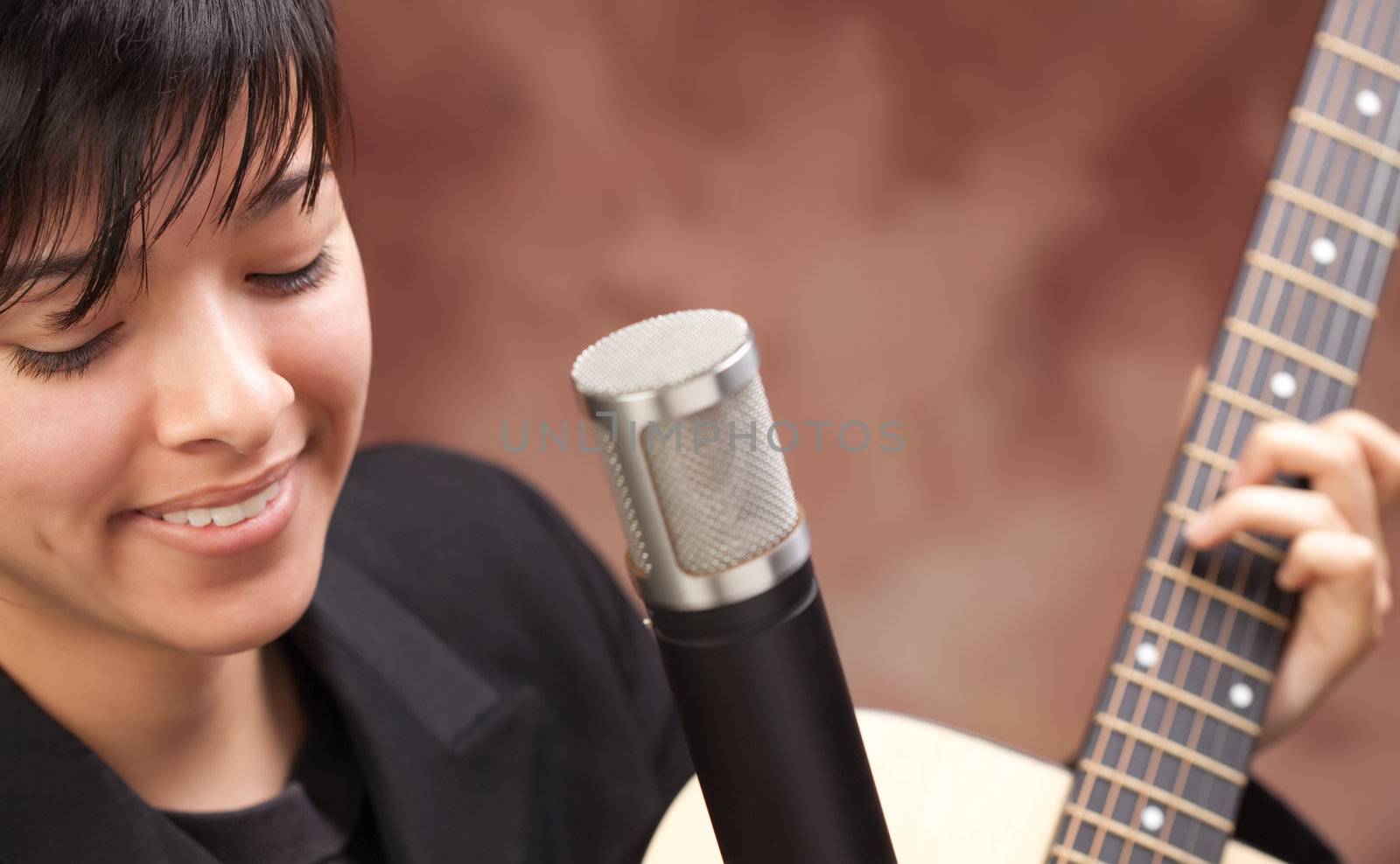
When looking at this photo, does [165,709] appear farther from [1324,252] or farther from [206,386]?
[1324,252]

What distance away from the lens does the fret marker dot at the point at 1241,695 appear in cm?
79

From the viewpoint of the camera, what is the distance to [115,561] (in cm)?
67

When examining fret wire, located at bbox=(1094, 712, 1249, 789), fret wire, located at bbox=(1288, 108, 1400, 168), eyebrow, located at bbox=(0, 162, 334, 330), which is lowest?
fret wire, located at bbox=(1094, 712, 1249, 789)

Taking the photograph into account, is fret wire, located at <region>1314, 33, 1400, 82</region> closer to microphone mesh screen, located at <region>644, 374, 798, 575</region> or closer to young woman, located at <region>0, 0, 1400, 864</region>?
young woman, located at <region>0, 0, 1400, 864</region>

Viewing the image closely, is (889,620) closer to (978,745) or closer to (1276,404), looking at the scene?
(978,745)

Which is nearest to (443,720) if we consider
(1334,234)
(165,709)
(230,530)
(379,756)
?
(379,756)

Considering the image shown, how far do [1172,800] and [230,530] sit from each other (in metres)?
0.51

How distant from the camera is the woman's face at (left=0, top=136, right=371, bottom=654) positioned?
0.61m

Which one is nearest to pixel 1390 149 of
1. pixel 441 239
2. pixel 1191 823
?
pixel 1191 823

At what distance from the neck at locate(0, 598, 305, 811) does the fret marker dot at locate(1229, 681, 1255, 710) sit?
553mm

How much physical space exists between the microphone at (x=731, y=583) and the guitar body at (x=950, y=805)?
37 cm

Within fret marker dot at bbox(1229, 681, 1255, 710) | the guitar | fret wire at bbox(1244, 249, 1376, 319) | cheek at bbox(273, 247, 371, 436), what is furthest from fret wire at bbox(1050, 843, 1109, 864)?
cheek at bbox(273, 247, 371, 436)

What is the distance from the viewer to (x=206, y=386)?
2.02 ft

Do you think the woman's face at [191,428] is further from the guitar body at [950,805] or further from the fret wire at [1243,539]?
the fret wire at [1243,539]
